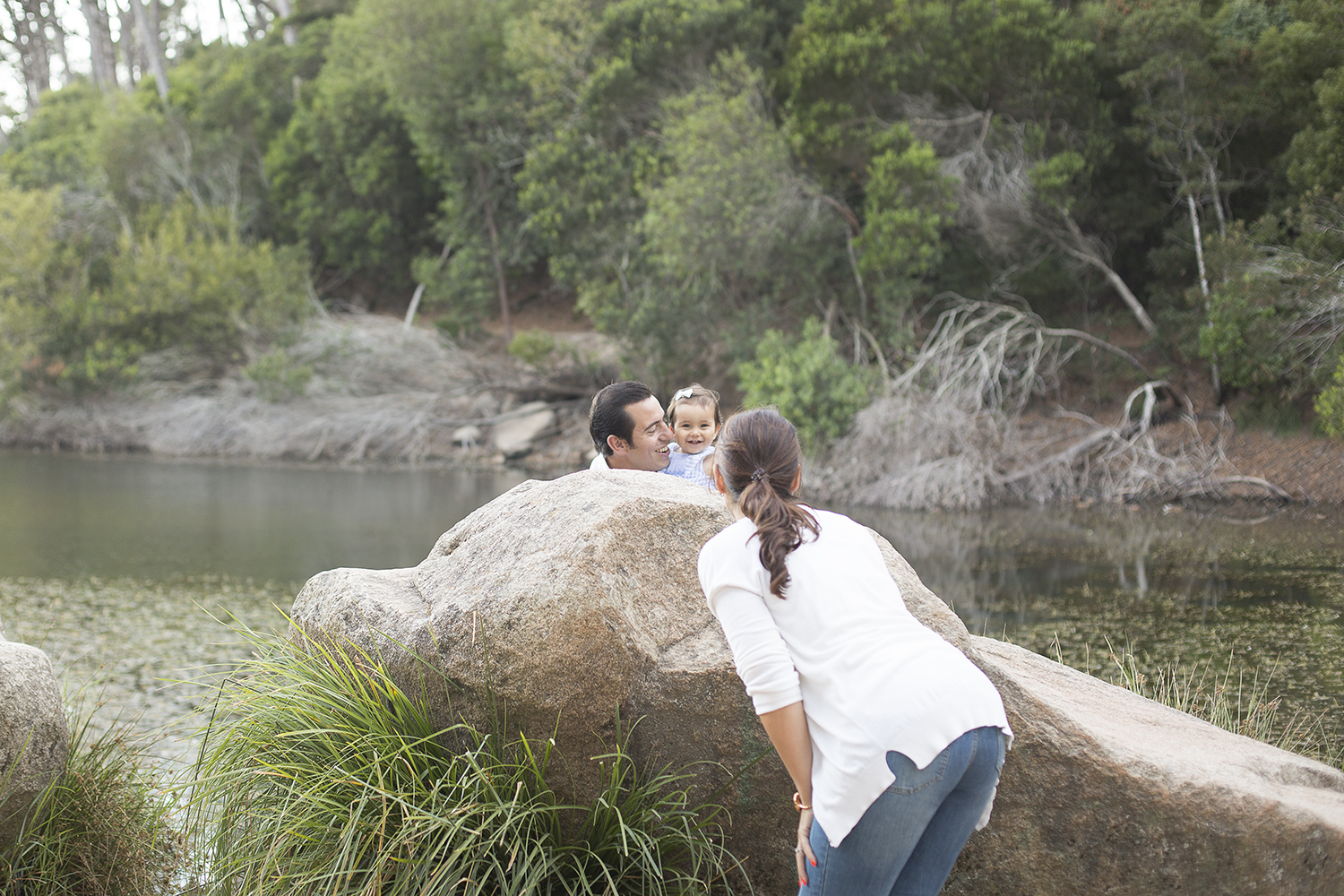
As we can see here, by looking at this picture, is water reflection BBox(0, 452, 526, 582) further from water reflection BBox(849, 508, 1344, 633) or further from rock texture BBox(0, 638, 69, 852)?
rock texture BBox(0, 638, 69, 852)

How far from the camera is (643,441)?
4.11 meters

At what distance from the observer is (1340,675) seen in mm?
6453

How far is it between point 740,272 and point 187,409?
40.3 feet

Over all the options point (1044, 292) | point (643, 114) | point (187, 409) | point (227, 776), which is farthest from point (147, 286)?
point (227, 776)

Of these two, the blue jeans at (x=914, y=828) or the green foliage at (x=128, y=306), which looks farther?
the green foliage at (x=128, y=306)

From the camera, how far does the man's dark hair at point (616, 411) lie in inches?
160

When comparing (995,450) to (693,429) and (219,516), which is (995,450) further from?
(693,429)

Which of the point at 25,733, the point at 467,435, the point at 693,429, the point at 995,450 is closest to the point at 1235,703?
the point at 693,429

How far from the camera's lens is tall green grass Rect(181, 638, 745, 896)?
2797 millimetres

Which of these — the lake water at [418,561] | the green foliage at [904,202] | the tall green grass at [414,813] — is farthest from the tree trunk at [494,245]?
the tall green grass at [414,813]

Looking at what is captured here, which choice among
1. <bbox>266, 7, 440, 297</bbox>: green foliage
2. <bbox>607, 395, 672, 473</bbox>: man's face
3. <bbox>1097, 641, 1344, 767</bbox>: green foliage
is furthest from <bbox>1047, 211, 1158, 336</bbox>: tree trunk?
<bbox>266, 7, 440, 297</bbox>: green foliage

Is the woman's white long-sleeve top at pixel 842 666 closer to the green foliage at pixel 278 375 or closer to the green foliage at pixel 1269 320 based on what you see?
the green foliage at pixel 1269 320

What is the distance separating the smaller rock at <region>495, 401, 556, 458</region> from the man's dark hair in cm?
1647

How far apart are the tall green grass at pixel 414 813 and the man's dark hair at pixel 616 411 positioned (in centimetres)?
131
